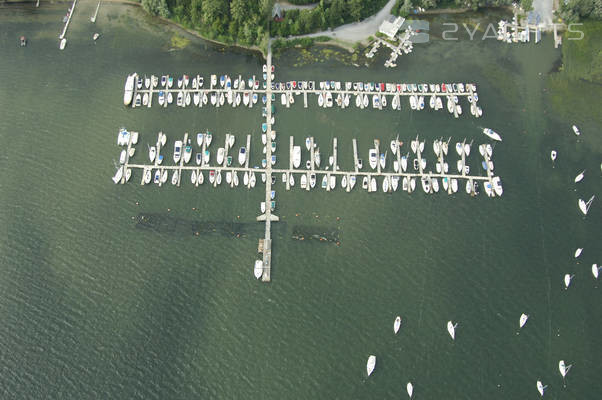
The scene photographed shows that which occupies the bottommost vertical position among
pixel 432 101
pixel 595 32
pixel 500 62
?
pixel 432 101

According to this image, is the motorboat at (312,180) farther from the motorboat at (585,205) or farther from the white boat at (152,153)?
the motorboat at (585,205)

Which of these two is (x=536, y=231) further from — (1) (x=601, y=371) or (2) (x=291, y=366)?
(2) (x=291, y=366)

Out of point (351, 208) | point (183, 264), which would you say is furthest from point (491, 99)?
point (183, 264)

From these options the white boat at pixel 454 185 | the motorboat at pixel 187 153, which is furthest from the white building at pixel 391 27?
the motorboat at pixel 187 153

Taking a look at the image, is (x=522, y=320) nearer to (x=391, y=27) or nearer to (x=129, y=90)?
(x=391, y=27)

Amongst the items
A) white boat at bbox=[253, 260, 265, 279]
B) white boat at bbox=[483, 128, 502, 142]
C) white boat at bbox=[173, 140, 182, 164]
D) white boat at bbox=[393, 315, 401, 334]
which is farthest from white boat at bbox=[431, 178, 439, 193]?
white boat at bbox=[173, 140, 182, 164]

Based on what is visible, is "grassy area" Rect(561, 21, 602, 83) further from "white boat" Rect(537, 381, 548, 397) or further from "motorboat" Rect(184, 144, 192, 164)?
"motorboat" Rect(184, 144, 192, 164)

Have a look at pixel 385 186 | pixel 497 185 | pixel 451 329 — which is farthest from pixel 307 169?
pixel 451 329
